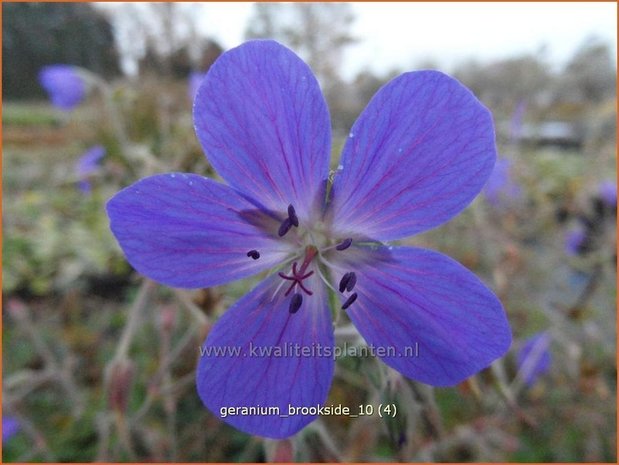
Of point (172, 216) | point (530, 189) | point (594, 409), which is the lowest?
point (594, 409)

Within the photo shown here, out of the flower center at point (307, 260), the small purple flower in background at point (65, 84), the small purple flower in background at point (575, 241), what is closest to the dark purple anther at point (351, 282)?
the flower center at point (307, 260)

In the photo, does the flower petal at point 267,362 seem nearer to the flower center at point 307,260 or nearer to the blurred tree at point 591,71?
the flower center at point 307,260

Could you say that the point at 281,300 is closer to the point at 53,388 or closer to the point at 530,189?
the point at 53,388

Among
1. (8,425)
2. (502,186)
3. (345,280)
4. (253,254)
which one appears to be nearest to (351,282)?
(345,280)

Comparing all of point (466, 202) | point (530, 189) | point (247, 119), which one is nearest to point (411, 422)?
point (466, 202)

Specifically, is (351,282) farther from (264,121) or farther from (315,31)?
(315,31)
